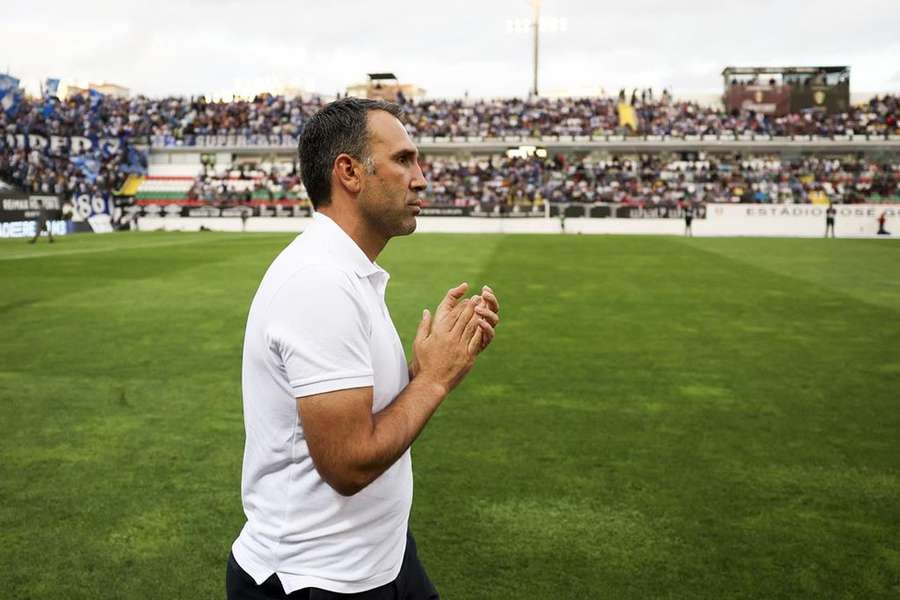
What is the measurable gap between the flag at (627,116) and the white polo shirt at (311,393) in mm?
58274

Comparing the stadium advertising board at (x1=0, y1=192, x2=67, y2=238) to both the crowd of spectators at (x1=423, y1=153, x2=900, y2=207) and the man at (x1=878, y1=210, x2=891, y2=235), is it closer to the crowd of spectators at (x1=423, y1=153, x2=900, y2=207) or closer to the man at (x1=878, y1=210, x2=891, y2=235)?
the crowd of spectators at (x1=423, y1=153, x2=900, y2=207)

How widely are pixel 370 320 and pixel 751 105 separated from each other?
205 ft

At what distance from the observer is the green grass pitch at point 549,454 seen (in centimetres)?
443

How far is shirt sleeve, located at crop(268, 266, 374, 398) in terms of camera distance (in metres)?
1.89

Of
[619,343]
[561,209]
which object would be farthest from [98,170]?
[619,343]

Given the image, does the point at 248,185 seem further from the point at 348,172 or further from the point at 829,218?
the point at 348,172

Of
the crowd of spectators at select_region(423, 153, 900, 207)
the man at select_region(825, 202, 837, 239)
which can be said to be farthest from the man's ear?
the crowd of spectators at select_region(423, 153, 900, 207)

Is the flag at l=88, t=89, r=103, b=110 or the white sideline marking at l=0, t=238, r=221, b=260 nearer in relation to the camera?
the white sideline marking at l=0, t=238, r=221, b=260

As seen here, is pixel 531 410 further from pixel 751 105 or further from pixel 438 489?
pixel 751 105

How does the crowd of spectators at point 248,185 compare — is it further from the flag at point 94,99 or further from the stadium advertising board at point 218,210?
the flag at point 94,99

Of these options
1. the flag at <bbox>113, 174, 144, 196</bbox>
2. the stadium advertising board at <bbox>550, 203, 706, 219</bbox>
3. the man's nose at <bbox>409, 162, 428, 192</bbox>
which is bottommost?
the stadium advertising board at <bbox>550, 203, 706, 219</bbox>

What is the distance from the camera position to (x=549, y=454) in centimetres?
633

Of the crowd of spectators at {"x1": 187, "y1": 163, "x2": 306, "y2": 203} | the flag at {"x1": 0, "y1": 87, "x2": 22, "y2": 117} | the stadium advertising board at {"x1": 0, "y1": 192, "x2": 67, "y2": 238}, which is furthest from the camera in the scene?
the flag at {"x1": 0, "y1": 87, "x2": 22, "y2": 117}

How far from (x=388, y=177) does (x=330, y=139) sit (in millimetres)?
186
